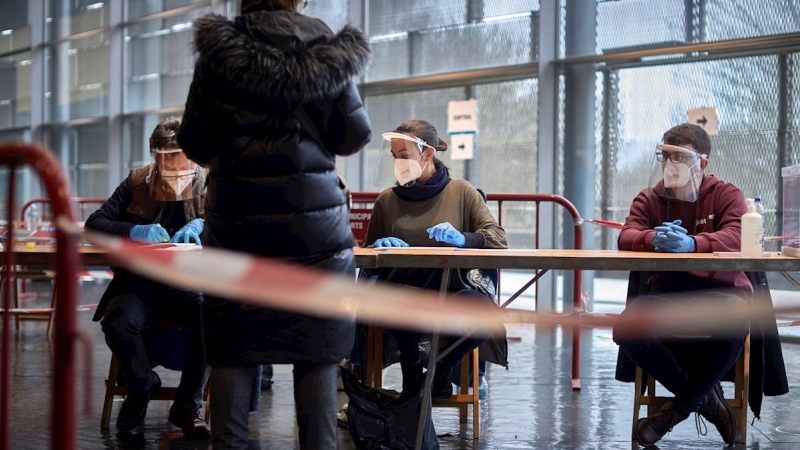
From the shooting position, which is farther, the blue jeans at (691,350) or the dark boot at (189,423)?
the dark boot at (189,423)

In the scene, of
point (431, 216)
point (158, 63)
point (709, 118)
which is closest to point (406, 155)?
point (431, 216)

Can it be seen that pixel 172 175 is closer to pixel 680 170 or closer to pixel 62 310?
pixel 680 170

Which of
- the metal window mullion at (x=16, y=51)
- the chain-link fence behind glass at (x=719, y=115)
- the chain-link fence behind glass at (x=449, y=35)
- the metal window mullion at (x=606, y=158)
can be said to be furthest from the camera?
the metal window mullion at (x=16, y=51)

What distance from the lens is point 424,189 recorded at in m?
4.20

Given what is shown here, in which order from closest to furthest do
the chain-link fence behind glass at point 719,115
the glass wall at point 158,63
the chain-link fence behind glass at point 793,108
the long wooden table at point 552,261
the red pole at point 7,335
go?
1. the red pole at point 7,335
2. the long wooden table at point 552,261
3. the chain-link fence behind glass at point 793,108
4. the chain-link fence behind glass at point 719,115
5. the glass wall at point 158,63

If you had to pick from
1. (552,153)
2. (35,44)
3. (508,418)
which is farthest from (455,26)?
(35,44)

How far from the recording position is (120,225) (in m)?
3.92

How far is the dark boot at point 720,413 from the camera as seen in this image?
145 inches

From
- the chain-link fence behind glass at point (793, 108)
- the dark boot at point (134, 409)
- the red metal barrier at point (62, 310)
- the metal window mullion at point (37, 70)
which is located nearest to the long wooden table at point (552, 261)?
the dark boot at point (134, 409)

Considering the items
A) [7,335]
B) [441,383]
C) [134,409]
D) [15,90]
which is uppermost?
[15,90]

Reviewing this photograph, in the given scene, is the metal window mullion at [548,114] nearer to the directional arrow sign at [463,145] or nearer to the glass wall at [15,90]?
the directional arrow sign at [463,145]

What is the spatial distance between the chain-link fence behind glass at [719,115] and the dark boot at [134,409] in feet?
14.2

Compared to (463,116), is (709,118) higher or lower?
lower

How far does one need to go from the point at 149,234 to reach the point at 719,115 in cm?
474
